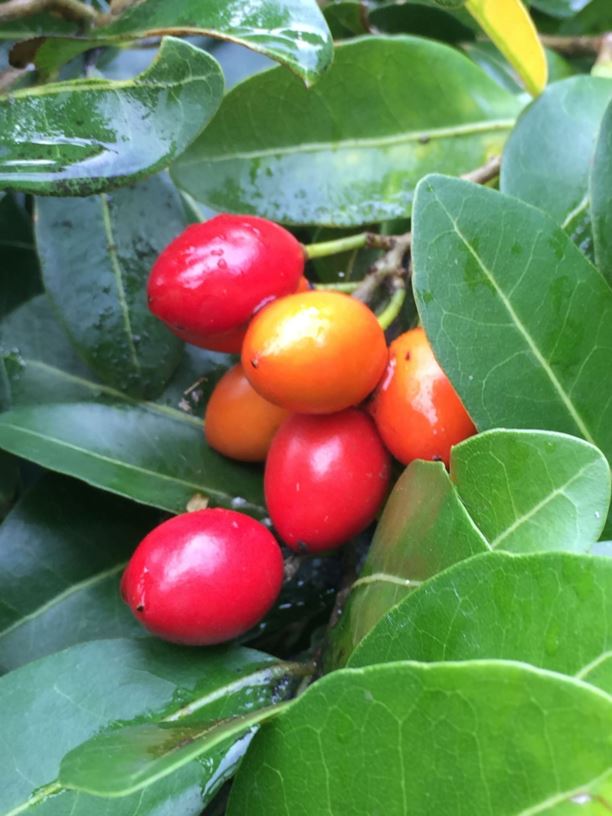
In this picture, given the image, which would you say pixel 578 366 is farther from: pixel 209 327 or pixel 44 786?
pixel 44 786

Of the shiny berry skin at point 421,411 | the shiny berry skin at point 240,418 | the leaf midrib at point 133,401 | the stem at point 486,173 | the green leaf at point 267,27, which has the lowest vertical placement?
the leaf midrib at point 133,401

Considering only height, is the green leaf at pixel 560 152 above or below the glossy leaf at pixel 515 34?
below

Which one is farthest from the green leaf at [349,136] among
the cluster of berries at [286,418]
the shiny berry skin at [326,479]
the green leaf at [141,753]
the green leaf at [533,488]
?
the green leaf at [141,753]

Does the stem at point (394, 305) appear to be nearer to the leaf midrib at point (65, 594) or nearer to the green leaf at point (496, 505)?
the green leaf at point (496, 505)

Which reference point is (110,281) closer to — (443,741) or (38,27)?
(38,27)

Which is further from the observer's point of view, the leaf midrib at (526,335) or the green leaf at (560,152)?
the green leaf at (560,152)

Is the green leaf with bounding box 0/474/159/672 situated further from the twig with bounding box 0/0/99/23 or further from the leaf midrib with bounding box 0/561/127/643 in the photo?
the twig with bounding box 0/0/99/23

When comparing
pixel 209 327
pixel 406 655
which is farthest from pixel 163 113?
pixel 406 655

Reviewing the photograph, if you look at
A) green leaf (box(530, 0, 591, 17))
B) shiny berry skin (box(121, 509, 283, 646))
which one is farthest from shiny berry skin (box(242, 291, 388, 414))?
green leaf (box(530, 0, 591, 17))
